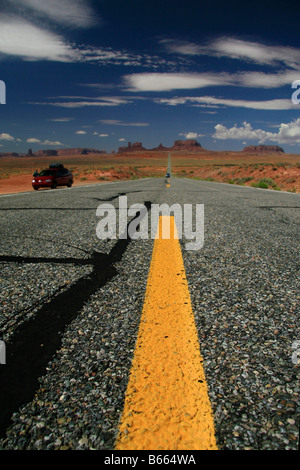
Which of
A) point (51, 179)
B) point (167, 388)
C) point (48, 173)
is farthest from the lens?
point (48, 173)

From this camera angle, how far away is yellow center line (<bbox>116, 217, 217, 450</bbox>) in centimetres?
89

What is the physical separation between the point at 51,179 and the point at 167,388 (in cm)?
1761

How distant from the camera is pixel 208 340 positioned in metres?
1.39

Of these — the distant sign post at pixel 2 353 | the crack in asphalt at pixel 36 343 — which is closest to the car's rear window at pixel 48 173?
the crack in asphalt at pixel 36 343

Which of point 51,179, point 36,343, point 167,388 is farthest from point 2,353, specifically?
point 51,179

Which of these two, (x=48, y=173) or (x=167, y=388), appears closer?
(x=167, y=388)

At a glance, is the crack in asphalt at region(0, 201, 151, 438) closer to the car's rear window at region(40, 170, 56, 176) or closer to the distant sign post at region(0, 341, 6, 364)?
the distant sign post at region(0, 341, 6, 364)

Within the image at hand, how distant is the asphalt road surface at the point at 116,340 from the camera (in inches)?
36.9

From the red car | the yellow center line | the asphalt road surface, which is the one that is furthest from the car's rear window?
the yellow center line

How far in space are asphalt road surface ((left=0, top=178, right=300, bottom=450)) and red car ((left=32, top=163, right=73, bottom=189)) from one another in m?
15.2

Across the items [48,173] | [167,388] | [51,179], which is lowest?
[167,388]

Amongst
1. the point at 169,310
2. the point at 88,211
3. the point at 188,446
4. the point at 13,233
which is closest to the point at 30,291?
the point at 169,310

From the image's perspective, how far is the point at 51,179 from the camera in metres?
17.3

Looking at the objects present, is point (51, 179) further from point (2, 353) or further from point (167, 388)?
point (167, 388)
